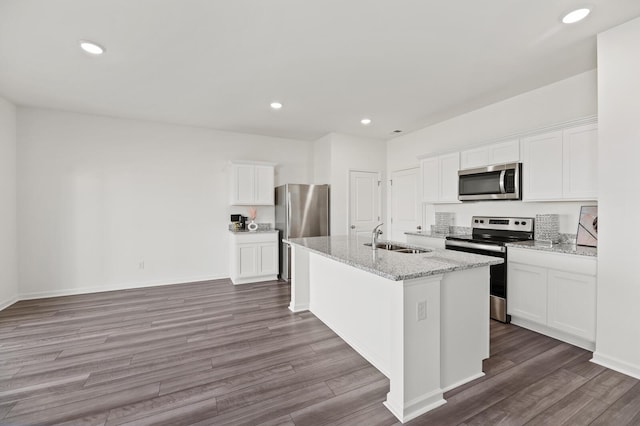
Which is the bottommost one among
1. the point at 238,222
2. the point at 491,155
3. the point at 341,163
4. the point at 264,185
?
the point at 238,222

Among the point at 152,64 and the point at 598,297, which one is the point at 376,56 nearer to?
the point at 152,64

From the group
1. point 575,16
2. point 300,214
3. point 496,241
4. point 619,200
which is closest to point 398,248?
point 496,241

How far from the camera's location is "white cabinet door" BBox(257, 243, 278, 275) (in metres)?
5.02

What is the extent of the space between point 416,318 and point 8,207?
535 cm

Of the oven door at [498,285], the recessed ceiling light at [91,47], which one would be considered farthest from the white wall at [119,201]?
the oven door at [498,285]

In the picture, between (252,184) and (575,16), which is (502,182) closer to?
(575,16)

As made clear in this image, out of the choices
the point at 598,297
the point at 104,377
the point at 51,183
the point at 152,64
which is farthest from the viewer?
the point at 51,183

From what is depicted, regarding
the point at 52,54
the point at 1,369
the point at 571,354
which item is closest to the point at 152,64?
the point at 52,54

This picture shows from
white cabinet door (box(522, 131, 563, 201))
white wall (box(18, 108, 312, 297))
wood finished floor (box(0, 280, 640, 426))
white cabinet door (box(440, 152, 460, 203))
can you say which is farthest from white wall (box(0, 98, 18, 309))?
white cabinet door (box(522, 131, 563, 201))

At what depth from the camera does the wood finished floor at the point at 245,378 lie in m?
1.81

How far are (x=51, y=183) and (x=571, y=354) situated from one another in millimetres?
6719

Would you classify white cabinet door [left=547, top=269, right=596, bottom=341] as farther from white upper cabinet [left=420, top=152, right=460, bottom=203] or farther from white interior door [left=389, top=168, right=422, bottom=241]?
white interior door [left=389, top=168, right=422, bottom=241]

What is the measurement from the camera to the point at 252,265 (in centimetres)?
494

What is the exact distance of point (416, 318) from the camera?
6.03 ft
